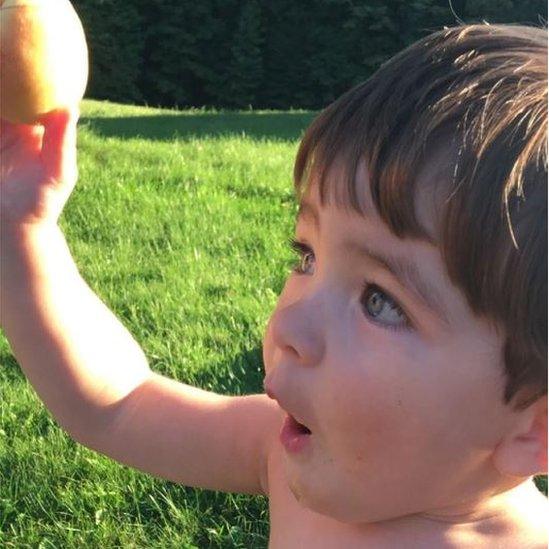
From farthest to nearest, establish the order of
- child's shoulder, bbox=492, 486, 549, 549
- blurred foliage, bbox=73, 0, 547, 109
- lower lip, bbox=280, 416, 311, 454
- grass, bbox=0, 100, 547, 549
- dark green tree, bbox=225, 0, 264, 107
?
dark green tree, bbox=225, 0, 264, 107
blurred foliage, bbox=73, 0, 547, 109
grass, bbox=0, 100, 547, 549
child's shoulder, bbox=492, 486, 549, 549
lower lip, bbox=280, 416, 311, 454

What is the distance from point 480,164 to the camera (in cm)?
124

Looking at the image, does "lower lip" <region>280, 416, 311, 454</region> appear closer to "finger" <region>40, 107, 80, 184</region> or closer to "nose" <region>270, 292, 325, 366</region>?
"nose" <region>270, 292, 325, 366</region>

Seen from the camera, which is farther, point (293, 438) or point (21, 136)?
point (21, 136)

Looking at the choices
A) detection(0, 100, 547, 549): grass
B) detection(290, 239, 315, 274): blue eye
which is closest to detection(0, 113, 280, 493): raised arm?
detection(290, 239, 315, 274): blue eye

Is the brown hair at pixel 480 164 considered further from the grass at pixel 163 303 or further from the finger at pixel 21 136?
the grass at pixel 163 303

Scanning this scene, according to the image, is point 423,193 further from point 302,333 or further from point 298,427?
point 298,427

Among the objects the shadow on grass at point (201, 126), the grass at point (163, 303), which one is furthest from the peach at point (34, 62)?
the shadow on grass at point (201, 126)

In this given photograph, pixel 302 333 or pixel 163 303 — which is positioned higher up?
pixel 302 333

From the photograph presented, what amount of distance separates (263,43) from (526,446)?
68.8ft

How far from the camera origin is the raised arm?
1.50 meters

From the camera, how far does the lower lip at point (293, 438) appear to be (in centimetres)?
136

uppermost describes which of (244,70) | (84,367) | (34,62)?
(34,62)

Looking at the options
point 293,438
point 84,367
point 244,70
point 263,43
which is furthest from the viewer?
point 263,43

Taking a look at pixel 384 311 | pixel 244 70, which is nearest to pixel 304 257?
pixel 384 311
